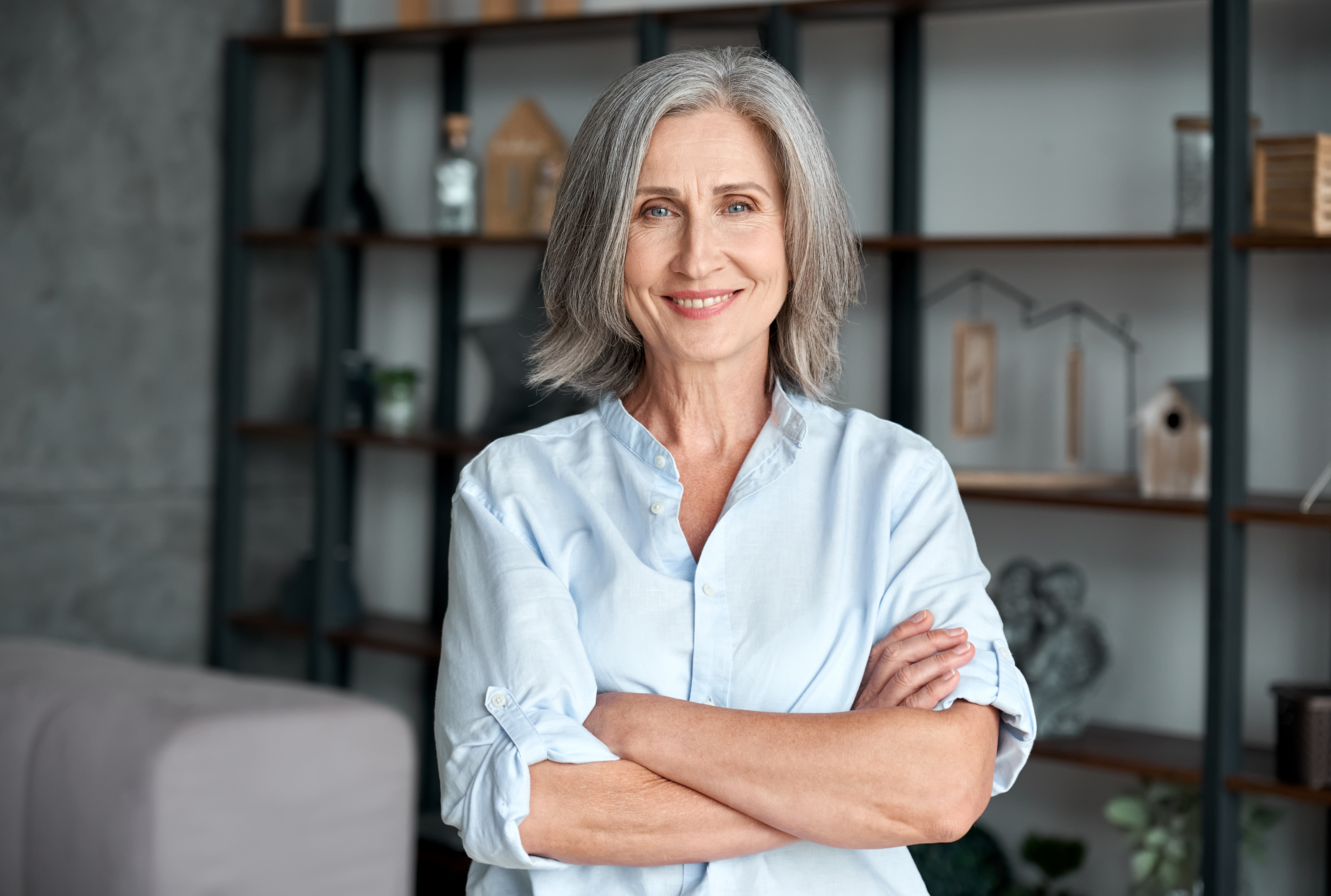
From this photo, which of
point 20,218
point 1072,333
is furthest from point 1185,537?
point 20,218

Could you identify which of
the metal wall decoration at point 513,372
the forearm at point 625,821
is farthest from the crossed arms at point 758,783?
the metal wall decoration at point 513,372

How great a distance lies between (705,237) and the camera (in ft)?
4.36

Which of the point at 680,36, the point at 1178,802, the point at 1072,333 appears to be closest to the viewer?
the point at 1178,802

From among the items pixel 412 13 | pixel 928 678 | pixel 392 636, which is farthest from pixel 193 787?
pixel 412 13

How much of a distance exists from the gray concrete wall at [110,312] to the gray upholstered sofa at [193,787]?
1.16 meters

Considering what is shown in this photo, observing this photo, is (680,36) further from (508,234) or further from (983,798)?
(983,798)

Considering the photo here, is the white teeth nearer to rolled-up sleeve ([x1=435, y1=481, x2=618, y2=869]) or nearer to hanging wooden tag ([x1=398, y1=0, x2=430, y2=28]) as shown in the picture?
rolled-up sleeve ([x1=435, y1=481, x2=618, y2=869])

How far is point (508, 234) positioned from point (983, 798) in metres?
2.65

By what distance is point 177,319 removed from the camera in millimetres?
4016

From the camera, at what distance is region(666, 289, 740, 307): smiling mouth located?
4.40 ft

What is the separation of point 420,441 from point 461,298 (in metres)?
0.59

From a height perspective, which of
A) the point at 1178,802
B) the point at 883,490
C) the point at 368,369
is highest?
the point at 368,369

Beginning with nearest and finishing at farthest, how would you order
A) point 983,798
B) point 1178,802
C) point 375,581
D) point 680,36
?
point 983,798
point 1178,802
point 680,36
point 375,581

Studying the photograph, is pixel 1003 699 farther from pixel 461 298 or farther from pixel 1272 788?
pixel 461 298
